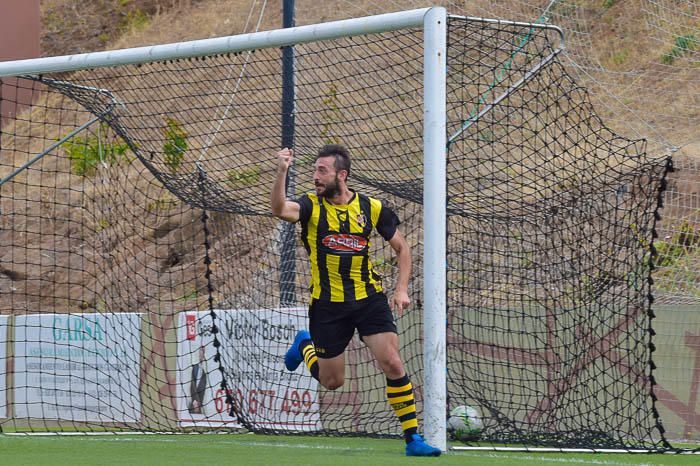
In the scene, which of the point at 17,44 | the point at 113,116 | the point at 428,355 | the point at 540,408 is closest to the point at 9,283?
the point at 17,44

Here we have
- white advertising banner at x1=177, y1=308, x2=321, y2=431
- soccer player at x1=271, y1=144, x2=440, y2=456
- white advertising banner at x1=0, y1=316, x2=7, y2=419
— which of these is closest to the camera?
soccer player at x1=271, y1=144, x2=440, y2=456

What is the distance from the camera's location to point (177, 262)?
17.6m

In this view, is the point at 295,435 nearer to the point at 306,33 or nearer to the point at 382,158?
the point at 382,158

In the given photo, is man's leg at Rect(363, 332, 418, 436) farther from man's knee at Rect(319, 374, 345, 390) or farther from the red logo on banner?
the red logo on banner

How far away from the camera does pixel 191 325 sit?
Answer: 11523 mm

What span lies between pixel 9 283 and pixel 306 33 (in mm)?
12831

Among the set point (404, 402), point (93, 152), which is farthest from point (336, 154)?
point (93, 152)

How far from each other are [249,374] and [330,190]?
4200 mm

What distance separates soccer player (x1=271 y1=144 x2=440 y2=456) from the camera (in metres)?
6.84

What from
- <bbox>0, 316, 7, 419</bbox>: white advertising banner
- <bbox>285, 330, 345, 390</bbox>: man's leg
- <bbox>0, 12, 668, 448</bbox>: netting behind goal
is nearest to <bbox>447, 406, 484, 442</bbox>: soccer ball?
<bbox>0, 12, 668, 448</bbox>: netting behind goal

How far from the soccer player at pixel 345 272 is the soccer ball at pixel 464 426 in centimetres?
139

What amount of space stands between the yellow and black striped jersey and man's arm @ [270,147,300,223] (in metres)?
0.10

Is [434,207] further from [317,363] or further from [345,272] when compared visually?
[317,363]

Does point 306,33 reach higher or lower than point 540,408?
higher
